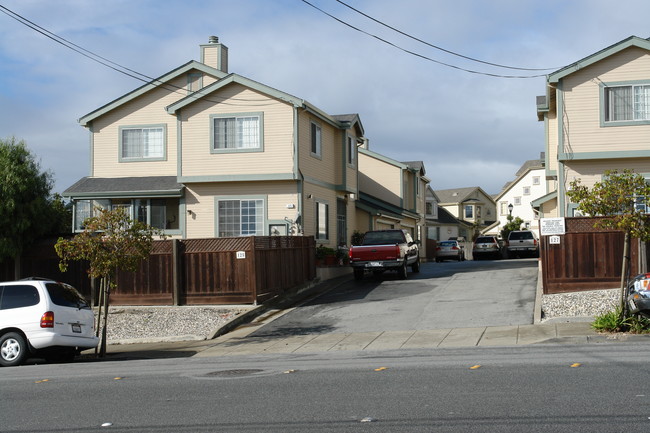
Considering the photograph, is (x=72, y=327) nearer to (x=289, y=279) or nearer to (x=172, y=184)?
(x=289, y=279)

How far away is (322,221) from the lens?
29359 mm

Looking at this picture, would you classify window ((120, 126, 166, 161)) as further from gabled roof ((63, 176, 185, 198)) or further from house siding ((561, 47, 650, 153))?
house siding ((561, 47, 650, 153))

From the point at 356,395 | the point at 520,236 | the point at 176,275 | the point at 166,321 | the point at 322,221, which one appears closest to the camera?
the point at 356,395

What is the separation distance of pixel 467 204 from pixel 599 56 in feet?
223

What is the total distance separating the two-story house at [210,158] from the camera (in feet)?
86.6

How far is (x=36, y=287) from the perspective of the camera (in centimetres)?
1468

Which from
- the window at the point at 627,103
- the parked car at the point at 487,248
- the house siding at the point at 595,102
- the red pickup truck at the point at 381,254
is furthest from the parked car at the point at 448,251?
the window at the point at 627,103

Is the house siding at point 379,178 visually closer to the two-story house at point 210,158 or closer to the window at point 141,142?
the two-story house at point 210,158

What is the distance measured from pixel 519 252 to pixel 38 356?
33.3 meters

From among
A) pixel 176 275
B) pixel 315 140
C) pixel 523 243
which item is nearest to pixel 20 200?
pixel 176 275

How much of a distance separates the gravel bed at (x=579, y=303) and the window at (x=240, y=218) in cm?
1123

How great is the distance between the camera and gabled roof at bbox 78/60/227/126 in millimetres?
29016

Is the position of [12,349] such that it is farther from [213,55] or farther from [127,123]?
[213,55]

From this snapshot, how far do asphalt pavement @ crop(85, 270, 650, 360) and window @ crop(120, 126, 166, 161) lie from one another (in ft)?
41.9
